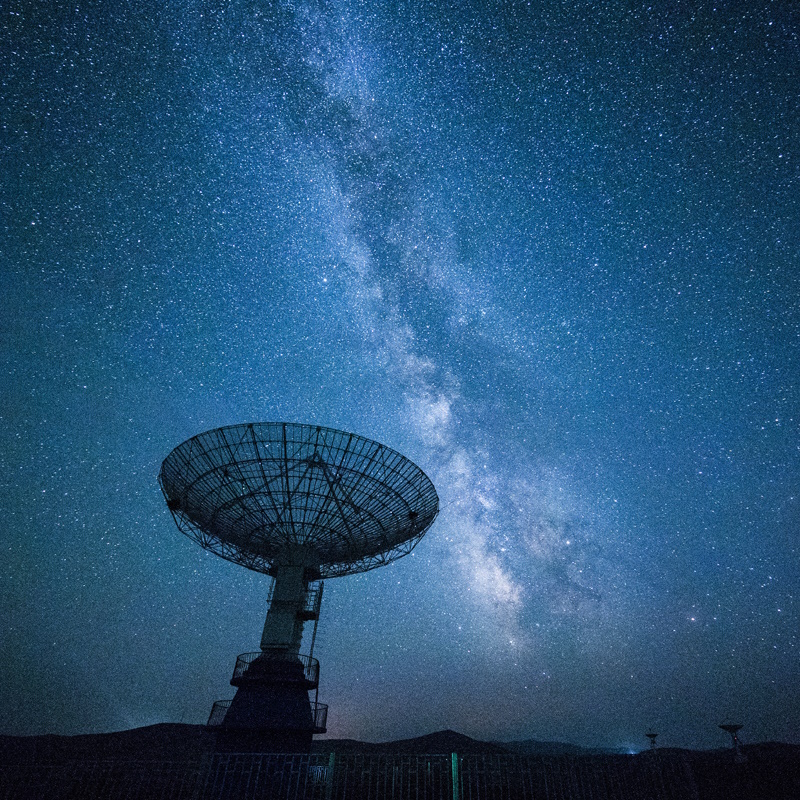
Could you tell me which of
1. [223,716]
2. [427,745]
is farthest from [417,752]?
[223,716]

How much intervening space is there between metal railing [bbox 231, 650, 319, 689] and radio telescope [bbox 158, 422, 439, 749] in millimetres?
43

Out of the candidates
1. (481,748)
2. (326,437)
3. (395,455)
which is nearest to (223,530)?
(326,437)

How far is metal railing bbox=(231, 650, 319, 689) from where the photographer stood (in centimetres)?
2014

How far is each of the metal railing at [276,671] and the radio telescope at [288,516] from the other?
0.14ft

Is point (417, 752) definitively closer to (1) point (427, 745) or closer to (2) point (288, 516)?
(1) point (427, 745)

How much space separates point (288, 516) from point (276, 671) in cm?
633

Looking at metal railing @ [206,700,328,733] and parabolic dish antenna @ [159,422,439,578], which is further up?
parabolic dish antenna @ [159,422,439,578]

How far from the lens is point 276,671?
66.9 feet

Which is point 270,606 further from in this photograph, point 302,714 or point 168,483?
point 168,483

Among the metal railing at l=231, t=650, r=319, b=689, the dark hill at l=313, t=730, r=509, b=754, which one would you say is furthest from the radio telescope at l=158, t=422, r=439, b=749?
the dark hill at l=313, t=730, r=509, b=754

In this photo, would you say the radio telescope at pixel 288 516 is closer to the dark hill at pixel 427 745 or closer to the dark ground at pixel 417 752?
the dark ground at pixel 417 752

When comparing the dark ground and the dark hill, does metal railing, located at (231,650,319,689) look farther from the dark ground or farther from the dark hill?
the dark hill

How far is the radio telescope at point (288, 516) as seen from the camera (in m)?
19.6

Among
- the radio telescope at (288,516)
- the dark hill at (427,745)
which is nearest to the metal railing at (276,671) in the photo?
the radio telescope at (288,516)
